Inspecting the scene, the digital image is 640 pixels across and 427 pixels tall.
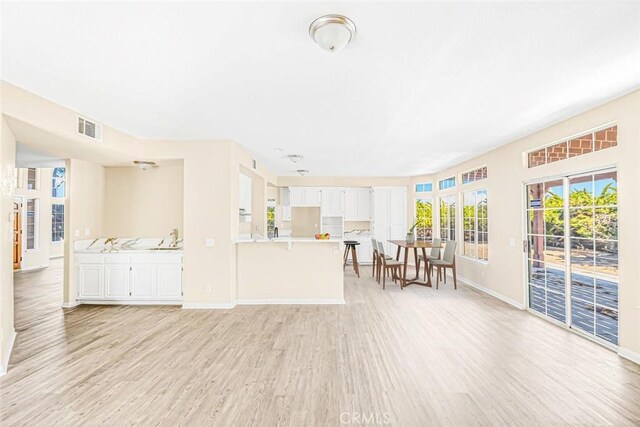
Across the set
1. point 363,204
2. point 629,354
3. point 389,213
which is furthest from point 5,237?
point 389,213

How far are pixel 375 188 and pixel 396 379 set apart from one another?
6712mm

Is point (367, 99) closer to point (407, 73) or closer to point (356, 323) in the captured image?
point (407, 73)

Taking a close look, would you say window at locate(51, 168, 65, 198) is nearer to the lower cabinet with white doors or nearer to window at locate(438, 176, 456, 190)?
the lower cabinet with white doors

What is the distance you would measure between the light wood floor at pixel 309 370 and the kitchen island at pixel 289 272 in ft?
1.66

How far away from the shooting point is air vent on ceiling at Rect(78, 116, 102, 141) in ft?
11.7

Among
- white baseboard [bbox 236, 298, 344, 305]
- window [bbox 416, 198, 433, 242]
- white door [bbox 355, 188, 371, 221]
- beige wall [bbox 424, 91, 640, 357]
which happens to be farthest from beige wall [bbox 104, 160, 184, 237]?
window [bbox 416, 198, 433, 242]

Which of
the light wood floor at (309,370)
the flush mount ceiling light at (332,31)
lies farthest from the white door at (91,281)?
the flush mount ceiling light at (332,31)

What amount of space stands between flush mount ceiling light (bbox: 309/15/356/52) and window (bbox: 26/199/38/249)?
10144mm

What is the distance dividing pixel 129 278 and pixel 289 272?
102 inches

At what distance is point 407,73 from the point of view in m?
2.54

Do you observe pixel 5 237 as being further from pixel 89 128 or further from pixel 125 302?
pixel 125 302

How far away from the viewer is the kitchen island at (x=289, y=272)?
493 cm

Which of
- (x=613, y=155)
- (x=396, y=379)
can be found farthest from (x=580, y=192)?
(x=396, y=379)

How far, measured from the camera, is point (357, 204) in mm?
9164
